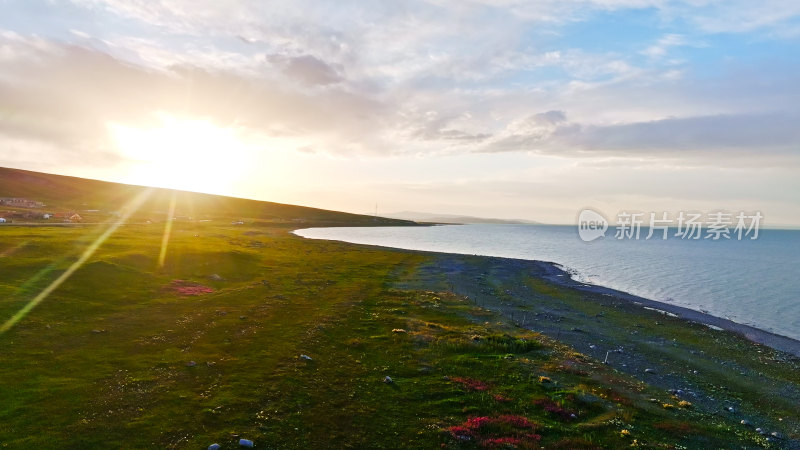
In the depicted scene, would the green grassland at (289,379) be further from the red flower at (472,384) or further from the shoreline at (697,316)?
the shoreline at (697,316)

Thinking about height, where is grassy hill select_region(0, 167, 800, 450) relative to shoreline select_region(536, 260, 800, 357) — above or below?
below

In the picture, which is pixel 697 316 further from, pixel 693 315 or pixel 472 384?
pixel 472 384

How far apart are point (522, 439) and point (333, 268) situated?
61947 mm

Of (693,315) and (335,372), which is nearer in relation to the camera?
(335,372)

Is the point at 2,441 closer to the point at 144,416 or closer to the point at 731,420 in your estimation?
the point at 144,416

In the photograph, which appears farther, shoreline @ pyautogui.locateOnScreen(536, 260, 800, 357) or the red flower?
shoreline @ pyautogui.locateOnScreen(536, 260, 800, 357)

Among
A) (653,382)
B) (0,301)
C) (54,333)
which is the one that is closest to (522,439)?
(653,382)

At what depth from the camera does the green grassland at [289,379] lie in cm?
1973

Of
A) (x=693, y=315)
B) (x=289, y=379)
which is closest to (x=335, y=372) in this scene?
(x=289, y=379)

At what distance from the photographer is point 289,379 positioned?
84.4 feet

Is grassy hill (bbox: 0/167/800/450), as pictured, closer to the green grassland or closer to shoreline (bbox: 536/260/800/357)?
the green grassland

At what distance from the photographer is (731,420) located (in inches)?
1016

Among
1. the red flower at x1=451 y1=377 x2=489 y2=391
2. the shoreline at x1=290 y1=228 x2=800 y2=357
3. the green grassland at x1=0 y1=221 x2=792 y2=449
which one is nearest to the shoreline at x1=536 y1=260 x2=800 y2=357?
the shoreline at x1=290 y1=228 x2=800 y2=357

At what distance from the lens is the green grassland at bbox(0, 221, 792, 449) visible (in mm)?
19734
